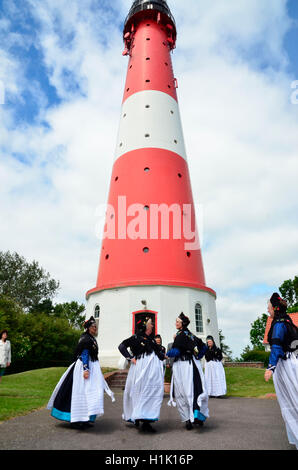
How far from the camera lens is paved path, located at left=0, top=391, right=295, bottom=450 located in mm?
4668

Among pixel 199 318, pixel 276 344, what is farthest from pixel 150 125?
pixel 276 344

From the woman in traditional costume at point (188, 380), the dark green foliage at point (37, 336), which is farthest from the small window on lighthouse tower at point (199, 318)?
the woman in traditional costume at point (188, 380)

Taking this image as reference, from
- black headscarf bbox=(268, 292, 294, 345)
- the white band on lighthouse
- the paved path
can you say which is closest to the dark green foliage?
the white band on lighthouse

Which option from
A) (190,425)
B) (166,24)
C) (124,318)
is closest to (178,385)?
(190,425)

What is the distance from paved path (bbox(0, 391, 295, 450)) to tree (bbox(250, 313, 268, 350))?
4234 cm

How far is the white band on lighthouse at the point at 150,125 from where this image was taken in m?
21.4

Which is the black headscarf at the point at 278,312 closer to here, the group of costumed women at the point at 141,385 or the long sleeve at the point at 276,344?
the long sleeve at the point at 276,344

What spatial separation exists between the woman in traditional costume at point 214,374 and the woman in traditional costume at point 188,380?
503cm

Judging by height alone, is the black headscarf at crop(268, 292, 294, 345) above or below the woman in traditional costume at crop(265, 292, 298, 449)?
above

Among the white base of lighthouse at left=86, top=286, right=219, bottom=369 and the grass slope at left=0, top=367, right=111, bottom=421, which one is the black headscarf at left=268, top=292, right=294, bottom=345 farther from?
the white base of lighthouse at left=86, top=286, right=219, bottom=369

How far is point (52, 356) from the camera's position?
91.7 feet
